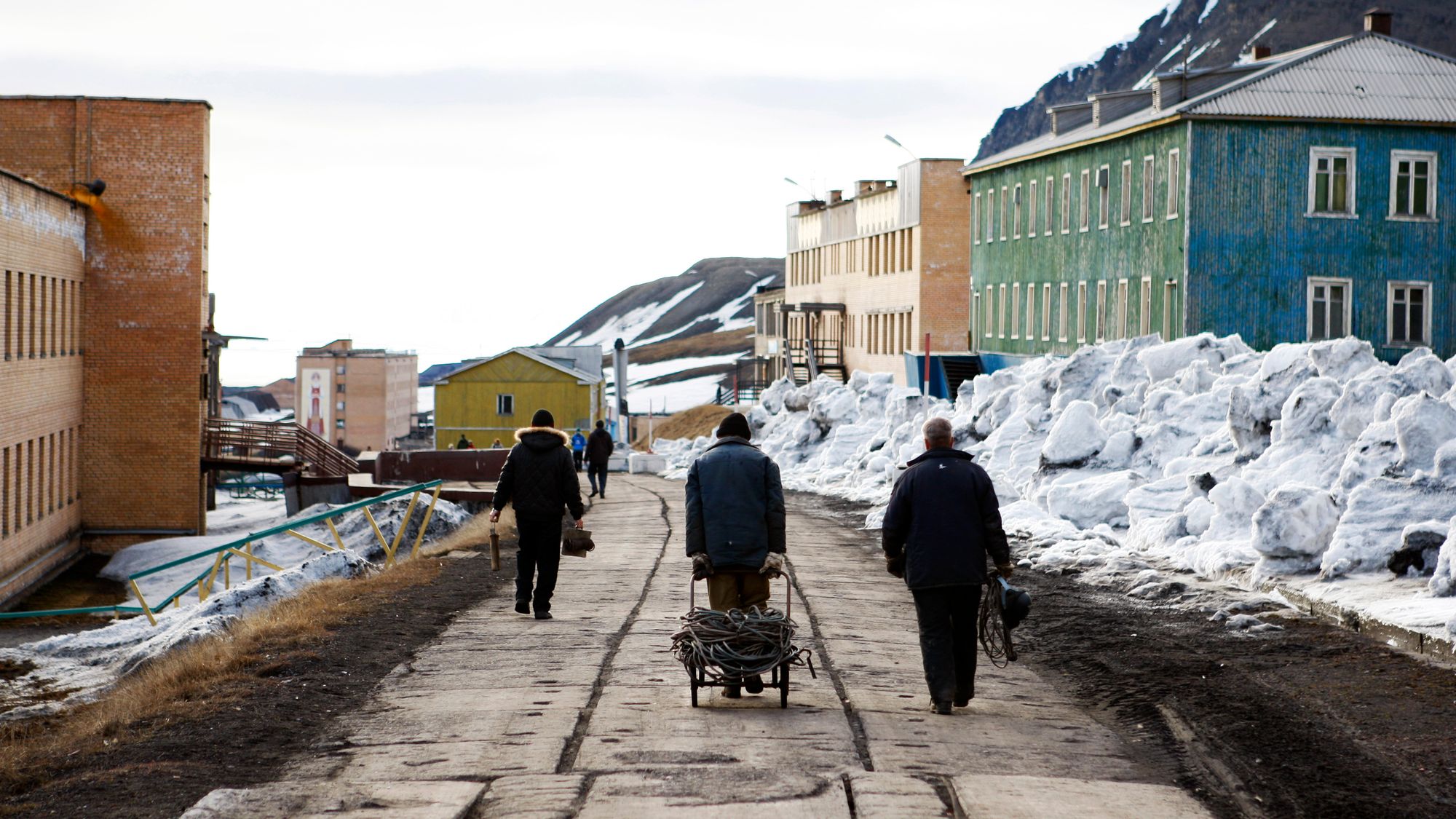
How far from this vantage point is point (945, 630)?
9.95 meters

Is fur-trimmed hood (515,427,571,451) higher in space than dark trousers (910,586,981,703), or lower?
higher

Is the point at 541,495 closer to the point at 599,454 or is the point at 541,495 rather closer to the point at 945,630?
the point at 945,630

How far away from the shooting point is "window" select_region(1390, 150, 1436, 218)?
3941 cm

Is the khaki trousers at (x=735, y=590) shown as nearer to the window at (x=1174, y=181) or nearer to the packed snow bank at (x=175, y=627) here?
the packed snow bank at (x=175, y=627)

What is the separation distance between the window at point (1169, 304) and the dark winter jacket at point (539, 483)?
28777 mm

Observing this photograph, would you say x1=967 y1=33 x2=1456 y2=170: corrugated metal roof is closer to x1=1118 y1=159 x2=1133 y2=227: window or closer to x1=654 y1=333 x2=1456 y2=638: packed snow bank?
x1=1118 y1=159 x2=1133 y2=227: window

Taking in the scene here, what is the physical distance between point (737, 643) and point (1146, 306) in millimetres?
33701

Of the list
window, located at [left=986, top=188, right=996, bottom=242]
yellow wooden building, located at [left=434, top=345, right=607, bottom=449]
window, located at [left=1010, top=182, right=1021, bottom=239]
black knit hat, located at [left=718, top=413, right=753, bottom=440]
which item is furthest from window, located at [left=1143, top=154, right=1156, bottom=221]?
yellow wooden building, located at [left=434, top=345, right=607, bottom=449]

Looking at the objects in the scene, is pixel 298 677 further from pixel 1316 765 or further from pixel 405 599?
pixel 1316 765

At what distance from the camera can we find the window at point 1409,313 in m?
39.8

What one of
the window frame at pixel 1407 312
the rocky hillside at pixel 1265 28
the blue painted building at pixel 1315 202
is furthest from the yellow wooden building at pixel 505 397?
the rocky hillside at pixel 1265 28

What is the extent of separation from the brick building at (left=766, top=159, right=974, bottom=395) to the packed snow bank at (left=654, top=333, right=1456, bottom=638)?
Answer: 25606 millimetres

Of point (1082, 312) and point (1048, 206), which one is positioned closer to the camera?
point (1082, 312)

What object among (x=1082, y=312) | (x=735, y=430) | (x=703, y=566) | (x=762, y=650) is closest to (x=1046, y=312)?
(x=1082, y=312)
